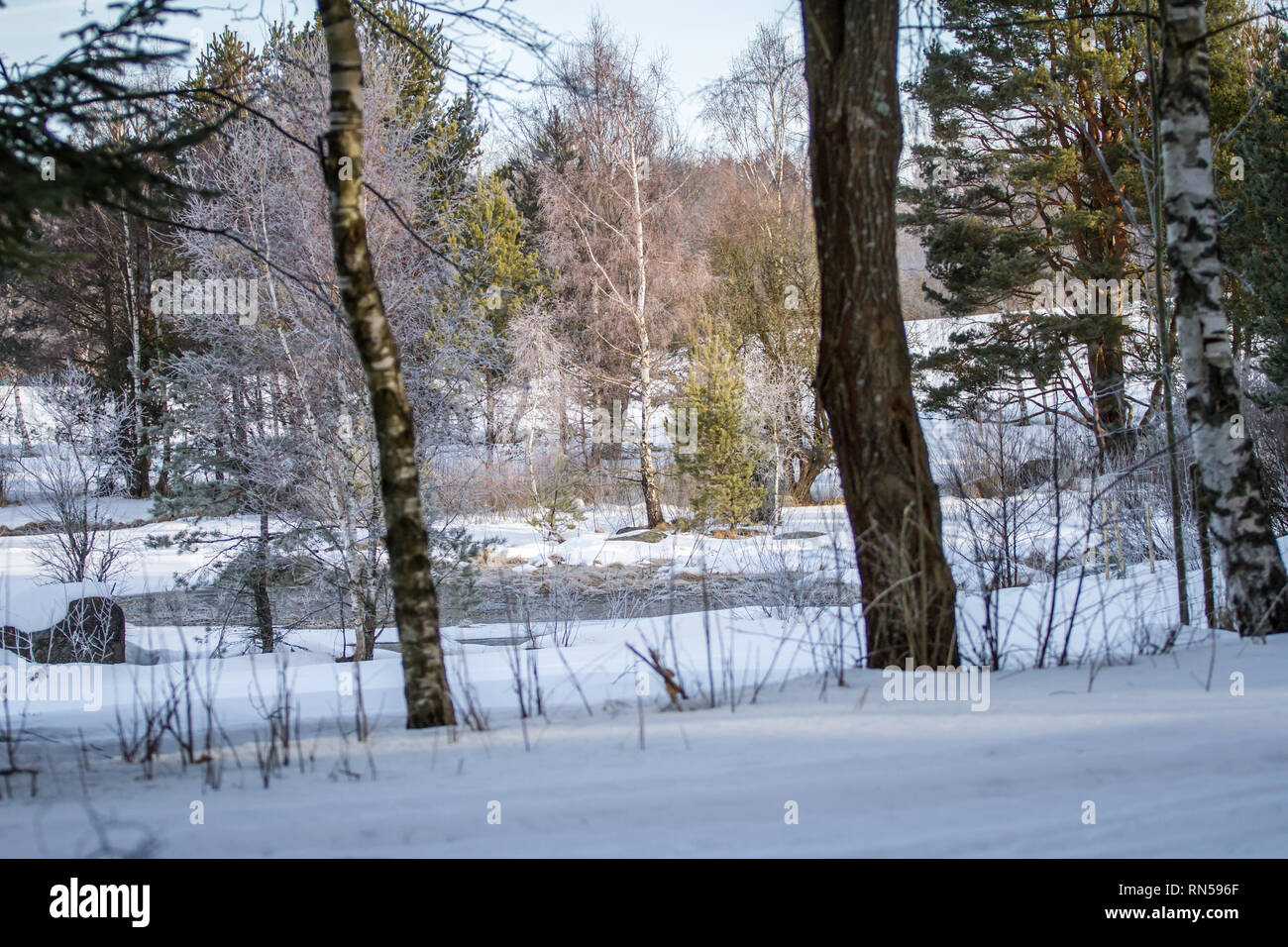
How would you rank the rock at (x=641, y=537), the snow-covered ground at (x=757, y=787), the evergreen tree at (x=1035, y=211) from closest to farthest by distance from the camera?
the snow-covered ground at (x=757, y=787)
the evergreen tree at (x=1035, y=211)
the rock at (x=641, y=537)

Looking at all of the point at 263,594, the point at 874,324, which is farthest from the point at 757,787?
the point at 263,594

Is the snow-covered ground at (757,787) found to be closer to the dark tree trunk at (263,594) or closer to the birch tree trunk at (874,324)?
the birch tree trunk at (874,324)

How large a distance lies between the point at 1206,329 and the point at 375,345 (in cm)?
433

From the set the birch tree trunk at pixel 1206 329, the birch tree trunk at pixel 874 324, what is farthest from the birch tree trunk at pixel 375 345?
the birch tree trunk at pixel 1206 329

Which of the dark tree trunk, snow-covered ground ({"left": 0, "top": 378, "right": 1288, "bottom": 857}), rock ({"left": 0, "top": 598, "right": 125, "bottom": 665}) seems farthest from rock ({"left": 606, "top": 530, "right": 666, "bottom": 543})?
snow-covered ground ({"left": 0, "top": 378, "right": 1288, "bottom": 857})

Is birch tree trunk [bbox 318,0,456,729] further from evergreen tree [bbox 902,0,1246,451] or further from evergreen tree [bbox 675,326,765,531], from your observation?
evergreen tree [bbox 675,326,765,531]

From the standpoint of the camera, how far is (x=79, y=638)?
423 inches

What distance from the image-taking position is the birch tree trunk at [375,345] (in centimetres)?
356

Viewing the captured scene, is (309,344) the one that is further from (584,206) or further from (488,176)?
(488,176)

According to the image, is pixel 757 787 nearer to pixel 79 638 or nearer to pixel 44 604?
pixel 79 638

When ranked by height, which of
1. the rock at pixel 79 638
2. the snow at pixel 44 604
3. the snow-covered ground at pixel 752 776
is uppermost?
the snow-covered ground at pixel 752 776

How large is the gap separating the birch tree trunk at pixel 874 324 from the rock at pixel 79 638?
9.64 meters

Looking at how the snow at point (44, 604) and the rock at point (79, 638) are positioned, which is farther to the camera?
the snow at point (44, 604)
